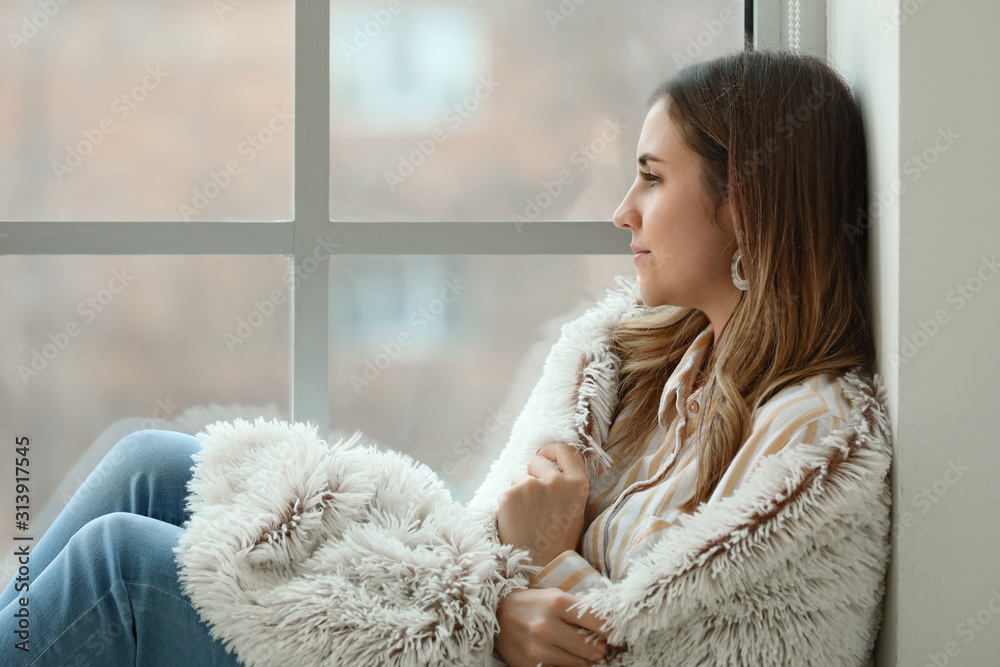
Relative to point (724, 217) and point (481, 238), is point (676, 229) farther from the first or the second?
point (481, 238)

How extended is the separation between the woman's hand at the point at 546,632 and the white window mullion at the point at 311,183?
2.03ft

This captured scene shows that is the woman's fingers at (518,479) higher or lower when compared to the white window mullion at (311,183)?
lower

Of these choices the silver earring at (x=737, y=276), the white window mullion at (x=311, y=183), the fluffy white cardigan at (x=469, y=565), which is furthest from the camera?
the white window mullion at (x=311, y=183)

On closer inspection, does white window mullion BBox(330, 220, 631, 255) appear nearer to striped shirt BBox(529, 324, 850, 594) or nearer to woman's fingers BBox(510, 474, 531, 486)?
striped shirt BBox(529, 324, 850, 594)

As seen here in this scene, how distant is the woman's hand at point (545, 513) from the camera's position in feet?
3.40

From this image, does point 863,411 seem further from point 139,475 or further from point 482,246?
point 139,475

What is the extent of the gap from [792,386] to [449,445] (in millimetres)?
727

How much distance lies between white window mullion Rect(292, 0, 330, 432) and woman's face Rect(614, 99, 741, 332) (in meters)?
0.58

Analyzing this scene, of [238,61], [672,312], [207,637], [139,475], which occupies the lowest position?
[207,637]

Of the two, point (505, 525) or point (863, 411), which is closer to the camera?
point (863, 411)

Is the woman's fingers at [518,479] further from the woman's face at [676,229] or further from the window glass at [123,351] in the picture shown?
the window glass at [123,351]

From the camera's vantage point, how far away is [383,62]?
142cm

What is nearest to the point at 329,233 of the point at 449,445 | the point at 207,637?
the point at 449,445

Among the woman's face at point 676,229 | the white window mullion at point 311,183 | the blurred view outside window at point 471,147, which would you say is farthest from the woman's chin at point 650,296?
the white window mullion at point 311,183
